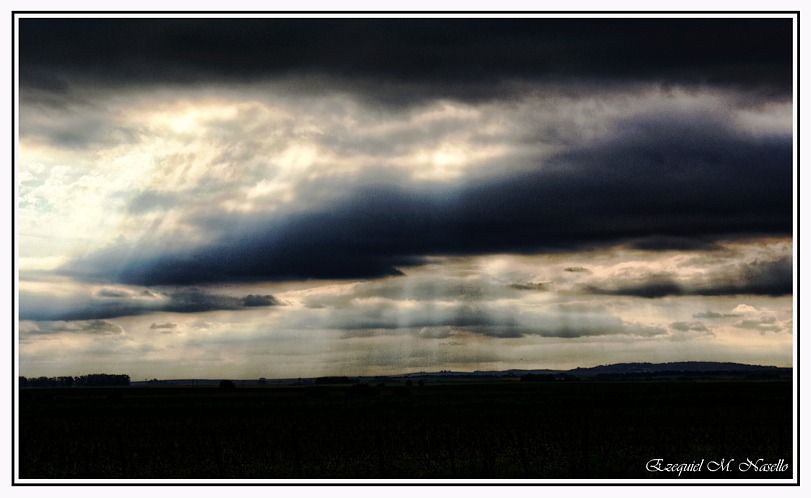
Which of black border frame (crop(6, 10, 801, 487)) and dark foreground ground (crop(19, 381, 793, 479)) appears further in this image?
dark foreground ground (crop(19, 381, 793, 479))

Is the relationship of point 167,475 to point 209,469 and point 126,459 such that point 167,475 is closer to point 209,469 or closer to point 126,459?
point 209,469

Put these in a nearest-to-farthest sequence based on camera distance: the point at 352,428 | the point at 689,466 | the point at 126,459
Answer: the point at 689,466
the point at 126,459
the point at 352,428

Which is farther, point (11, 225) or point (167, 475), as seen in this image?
point (167, 475)

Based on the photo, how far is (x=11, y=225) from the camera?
2573 centimetres

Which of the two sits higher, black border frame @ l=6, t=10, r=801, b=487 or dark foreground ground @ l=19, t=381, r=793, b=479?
black border frame @ l=6, t=10, r=801, b=487
